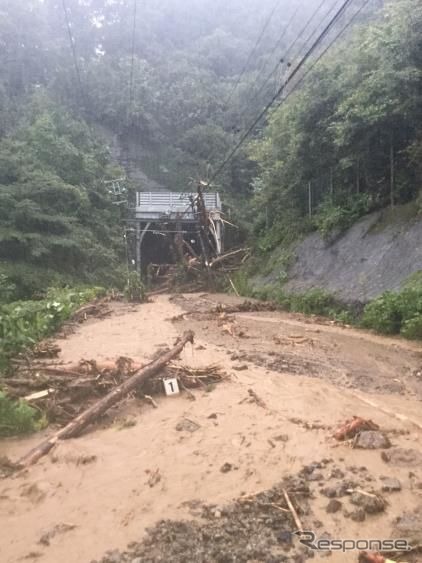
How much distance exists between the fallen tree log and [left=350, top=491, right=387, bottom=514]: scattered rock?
3.16 metres

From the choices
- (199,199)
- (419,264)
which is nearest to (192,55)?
(199,199)

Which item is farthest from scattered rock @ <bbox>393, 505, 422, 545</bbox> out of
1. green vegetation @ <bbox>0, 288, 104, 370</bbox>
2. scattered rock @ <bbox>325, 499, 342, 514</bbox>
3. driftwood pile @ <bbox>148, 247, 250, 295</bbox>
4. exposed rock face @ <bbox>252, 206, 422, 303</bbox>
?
driftwood pile @ <bbox>148, 247, 250, 295</bbox>

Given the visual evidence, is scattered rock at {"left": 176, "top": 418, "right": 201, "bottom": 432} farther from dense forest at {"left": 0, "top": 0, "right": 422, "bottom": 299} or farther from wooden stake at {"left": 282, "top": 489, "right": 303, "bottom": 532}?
dense forest at {"left": 0, "top": 0, "right": 422, "bottom": 299}

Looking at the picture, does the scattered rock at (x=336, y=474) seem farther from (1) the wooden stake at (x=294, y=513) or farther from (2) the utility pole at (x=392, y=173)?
(2) the utility pole at (x=392, y=173)

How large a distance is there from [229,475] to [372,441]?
1495mm

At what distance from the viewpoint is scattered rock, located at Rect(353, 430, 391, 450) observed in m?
4.76

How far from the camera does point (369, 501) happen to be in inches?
147

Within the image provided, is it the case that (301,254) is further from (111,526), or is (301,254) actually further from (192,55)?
(192,55)

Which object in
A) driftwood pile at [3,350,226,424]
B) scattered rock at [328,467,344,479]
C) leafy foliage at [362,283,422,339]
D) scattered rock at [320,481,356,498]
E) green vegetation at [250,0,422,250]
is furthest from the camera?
green vegetation at [250,0,422,250]

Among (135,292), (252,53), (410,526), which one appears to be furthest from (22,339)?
(252,53)

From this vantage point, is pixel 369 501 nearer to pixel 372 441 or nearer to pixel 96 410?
pixel 372 441

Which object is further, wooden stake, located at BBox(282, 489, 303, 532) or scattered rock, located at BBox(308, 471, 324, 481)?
scattered rock, located at BBox(308, 471, 324, 481)

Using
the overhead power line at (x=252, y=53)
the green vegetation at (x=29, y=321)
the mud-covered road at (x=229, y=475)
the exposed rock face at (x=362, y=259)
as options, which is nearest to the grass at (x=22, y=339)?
the green vegetation at (x=29, y=321)

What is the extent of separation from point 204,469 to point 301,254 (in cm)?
1579
